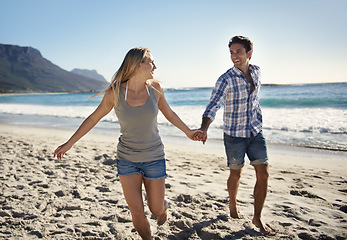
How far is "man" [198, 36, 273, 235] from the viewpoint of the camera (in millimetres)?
3041

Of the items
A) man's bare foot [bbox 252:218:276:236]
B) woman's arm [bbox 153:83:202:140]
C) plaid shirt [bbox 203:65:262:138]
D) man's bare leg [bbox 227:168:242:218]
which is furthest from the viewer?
man's bare leg [bbox 227:168:242:218]

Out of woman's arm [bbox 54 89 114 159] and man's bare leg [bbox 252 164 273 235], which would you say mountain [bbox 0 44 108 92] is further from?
man's bare leg [bbox 252 164 273 235]

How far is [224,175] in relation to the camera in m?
5.28

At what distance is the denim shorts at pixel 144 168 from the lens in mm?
2506

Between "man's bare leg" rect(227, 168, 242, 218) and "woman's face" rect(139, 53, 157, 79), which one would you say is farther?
"man's bare leg" rect(227, 168, 242, 218)

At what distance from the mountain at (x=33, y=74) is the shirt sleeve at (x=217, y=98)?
12263 centimetres

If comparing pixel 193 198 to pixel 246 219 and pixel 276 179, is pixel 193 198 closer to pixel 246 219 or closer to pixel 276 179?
pixel 246 219

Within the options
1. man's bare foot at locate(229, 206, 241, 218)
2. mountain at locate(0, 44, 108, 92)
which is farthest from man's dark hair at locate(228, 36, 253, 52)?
mountain at locate(0, 44, 108, 92)

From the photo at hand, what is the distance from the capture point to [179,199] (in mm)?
4000

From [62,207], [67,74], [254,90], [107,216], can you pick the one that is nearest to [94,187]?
[62,207]

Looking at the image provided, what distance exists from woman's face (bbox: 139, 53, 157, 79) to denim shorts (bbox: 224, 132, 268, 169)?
1.21 m

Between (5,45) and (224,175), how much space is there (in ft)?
607

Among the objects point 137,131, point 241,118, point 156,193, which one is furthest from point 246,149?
point 137,131

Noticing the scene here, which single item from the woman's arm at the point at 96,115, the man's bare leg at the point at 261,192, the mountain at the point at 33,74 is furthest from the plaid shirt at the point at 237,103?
the mountain at the point at 33,74
